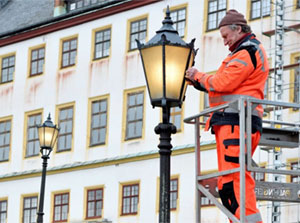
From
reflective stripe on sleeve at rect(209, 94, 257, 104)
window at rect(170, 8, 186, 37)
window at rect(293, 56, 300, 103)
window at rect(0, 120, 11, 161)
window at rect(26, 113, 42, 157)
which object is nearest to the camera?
reflective stripe on sleeve at rect(209, 94, 257, 104)

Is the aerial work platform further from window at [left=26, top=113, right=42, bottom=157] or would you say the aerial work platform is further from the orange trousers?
window at [left=26, top=113, right=42, bottom=157]

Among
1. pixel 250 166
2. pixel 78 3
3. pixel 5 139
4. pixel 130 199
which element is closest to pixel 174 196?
pixel 130 199

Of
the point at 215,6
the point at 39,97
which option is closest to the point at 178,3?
the point at 215,6

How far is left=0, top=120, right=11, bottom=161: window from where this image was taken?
43781 millimetres

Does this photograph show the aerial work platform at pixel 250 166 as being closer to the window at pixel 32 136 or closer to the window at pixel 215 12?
the window at pixel 215 12

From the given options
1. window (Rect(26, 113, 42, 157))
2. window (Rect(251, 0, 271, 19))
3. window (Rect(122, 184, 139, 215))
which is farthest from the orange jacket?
window (Rect(26, 113, 42, 157))

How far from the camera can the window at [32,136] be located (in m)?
42.5

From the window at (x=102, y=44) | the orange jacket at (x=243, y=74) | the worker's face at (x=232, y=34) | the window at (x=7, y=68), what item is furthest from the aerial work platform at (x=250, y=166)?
the window at (x=7, y=68)

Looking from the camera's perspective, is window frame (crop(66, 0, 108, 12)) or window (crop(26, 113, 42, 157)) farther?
window (crop(26, 113, 42, 157))

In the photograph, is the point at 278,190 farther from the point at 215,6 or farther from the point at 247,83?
the point at 215,6

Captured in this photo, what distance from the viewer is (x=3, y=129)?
44219 millimetres

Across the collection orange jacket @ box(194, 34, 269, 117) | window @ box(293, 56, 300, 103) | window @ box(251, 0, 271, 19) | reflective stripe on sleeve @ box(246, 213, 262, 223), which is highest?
window @ box(251, 0, 271, 19)

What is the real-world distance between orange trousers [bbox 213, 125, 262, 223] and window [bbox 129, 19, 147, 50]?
1154 inches

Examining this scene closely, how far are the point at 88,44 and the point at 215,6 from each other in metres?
6.70
